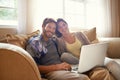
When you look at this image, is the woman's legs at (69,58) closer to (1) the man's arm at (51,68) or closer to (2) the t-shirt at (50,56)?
(2) the t-shirt at (50,56)

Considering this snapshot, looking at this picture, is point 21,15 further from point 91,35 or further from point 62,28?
point 91,35

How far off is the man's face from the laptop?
1.40 feet

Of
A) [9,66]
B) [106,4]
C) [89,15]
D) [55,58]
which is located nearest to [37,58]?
[55,58]

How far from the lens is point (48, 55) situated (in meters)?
1.67

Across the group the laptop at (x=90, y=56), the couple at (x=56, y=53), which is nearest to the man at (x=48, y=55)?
the couple at (x=56, y=53)

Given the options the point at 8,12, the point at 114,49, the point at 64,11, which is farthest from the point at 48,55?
the point at 64,11

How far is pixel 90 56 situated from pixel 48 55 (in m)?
0.39

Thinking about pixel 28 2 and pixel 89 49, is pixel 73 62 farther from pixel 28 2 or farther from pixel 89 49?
pixel 28 2

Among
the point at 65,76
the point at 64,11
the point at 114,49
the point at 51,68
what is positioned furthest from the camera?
the point at 64,11

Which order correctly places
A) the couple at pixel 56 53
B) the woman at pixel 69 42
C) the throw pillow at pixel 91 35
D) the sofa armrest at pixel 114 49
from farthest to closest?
1. the sofa armrest at pixel 114 49
2. the throw pillow at pixel 91 35
3. the woman at pixel 69 42
4. the couple at pixel 56 53

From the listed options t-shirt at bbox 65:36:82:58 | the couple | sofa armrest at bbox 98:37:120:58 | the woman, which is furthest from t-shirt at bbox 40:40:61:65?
sofa armrest at bbox 98:37:120:58

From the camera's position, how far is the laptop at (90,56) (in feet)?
4.66

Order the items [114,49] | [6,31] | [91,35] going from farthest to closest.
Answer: [114,49] < [91,35] < [6,31]

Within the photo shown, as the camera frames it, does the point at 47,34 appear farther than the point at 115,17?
No
